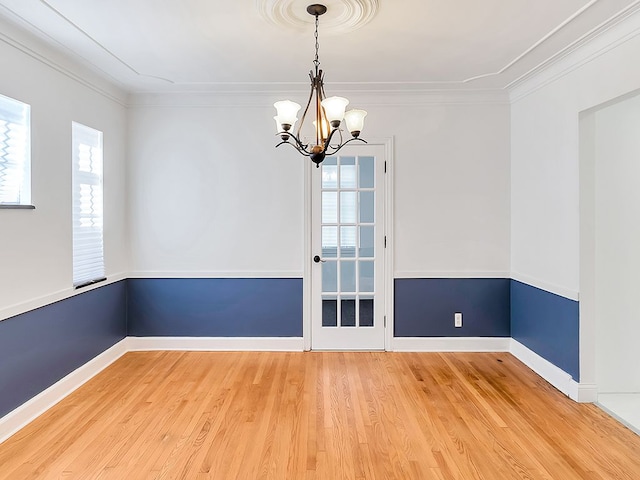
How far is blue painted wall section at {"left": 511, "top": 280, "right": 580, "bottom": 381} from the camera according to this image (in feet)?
11.0

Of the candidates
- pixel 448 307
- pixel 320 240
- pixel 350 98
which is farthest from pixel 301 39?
pixel 448 307

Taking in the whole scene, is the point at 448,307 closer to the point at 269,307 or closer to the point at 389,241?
the point at 389,241

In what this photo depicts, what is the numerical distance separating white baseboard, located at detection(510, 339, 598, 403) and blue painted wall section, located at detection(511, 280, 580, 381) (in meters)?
0.04

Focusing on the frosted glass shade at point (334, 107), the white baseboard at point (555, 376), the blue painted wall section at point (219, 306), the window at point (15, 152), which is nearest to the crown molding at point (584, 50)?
the frosted glass shade at point (334, 107)

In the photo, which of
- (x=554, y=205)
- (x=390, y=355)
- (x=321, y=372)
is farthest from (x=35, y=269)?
(x=554, y=205)

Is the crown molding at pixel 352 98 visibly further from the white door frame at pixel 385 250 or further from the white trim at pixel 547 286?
the white trim at pixel 547 286

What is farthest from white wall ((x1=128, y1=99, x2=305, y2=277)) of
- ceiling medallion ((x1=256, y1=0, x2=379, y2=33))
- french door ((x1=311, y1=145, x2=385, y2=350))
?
ceiling medallion ((x1=256, y1=0, x2=379, y2=33))

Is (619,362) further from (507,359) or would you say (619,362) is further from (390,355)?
(390,355)

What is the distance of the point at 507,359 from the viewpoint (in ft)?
13.8

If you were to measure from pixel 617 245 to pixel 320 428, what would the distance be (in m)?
2.58

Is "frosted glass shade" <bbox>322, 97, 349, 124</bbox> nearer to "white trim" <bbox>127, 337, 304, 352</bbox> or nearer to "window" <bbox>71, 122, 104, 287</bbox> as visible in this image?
"window" <bbox>71, 122, 104, 287</bbox>

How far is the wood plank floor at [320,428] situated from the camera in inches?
94.5

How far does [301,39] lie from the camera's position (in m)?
3.05

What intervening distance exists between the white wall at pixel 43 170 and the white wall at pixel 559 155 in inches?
150
